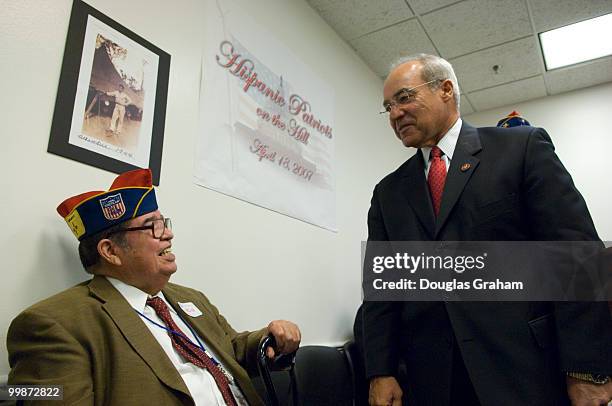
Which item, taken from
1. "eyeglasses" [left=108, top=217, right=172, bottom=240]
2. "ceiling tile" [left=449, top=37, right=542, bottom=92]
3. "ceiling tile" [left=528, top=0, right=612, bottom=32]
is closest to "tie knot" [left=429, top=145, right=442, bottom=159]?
"eyeglasses" [left=108, top=217, right=172, bottom=240]

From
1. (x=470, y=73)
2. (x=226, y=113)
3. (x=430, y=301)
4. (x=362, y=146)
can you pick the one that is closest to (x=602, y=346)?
(x=430, y=301)

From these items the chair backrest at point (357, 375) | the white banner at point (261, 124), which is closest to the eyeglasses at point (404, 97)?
the white banner at point (261, 124)

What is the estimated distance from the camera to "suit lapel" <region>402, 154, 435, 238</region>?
1.37 m

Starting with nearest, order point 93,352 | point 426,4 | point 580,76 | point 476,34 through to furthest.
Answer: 1. point 93,352
2. point 426,4
3. point 476,34
4. point 580,76

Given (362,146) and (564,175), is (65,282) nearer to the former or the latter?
(564,175)

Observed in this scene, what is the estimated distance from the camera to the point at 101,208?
47.0 inches

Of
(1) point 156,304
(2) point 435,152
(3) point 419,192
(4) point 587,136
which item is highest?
(4) point 587,136

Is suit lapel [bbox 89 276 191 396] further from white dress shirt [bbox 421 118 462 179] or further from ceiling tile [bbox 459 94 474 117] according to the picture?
ceiling tile [bbox 459 94 474 117]

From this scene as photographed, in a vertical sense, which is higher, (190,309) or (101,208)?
(101,208)

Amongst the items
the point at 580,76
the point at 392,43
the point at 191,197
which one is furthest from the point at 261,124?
the point at 580,76

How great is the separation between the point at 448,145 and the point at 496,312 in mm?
591

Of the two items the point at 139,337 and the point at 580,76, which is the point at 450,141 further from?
the point at 580,76

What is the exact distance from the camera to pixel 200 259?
1.67m

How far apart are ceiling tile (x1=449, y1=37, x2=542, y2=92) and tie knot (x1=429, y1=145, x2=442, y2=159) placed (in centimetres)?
216
